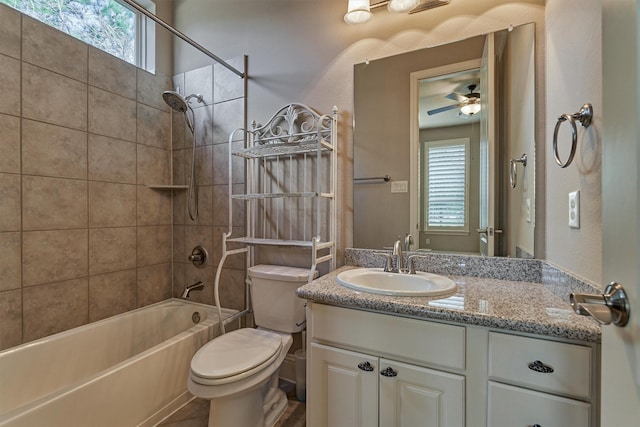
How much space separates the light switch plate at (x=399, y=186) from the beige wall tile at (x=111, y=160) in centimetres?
186

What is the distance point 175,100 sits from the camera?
1979 mm

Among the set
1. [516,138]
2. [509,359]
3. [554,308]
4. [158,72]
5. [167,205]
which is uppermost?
[158,72]

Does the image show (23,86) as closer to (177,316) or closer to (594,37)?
(177,316)

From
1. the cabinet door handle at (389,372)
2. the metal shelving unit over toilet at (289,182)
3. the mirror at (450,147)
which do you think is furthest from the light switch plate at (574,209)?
the metal shelving unit over toilet at (289,182)

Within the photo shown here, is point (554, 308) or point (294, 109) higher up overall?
point (294, 109)

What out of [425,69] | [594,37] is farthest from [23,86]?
[594,37]

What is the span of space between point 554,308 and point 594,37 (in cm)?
85

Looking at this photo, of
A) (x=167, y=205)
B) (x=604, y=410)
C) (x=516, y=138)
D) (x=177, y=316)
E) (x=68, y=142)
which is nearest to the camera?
(x=604, y=410)

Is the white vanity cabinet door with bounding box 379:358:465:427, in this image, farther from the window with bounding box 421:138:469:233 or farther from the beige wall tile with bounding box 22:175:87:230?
the beige wall tile with bounding box 22:175:87:230

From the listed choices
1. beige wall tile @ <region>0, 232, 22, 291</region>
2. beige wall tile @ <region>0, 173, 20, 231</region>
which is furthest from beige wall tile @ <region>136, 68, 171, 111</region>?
beige wall tile @ <region>0, 232, 22, 291</region>

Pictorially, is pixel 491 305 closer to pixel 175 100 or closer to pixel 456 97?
pixel 456 97

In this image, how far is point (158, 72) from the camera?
227 centimetres

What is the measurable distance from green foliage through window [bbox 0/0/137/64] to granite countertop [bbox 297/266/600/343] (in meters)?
2.27

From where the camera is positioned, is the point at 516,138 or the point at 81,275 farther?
the point at 81,275
